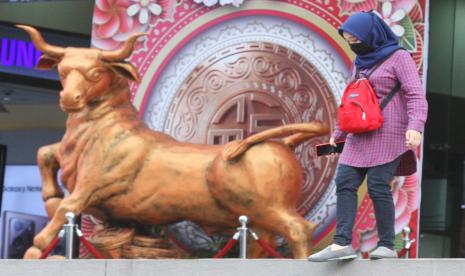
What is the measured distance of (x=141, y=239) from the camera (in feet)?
35.5

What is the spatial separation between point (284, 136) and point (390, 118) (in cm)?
336

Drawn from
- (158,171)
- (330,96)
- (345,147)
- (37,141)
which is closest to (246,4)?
(330,96)

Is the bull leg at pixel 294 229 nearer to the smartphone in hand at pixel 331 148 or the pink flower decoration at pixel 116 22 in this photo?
the pink flower decoration at pixel 116 22

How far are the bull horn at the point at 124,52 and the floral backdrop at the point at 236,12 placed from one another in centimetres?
88

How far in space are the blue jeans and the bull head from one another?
3751mm

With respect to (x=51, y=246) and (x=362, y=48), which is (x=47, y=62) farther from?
(x=362, y=48)

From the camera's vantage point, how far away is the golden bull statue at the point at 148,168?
33.4 ft

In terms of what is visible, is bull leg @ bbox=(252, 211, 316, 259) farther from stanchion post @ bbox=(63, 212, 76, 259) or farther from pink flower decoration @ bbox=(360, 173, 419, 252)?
stanchion post @ bbox=(63, 212, 76, 259)

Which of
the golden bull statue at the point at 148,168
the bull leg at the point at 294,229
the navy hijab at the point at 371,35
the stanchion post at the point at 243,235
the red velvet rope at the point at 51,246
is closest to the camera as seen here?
the navy hijab at the point at 371,35

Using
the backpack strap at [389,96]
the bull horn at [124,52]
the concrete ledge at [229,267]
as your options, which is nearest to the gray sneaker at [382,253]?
the concrete ledge at [229,267]

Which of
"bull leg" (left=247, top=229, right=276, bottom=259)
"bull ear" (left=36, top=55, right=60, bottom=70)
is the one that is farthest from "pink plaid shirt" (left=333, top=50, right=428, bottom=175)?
"bull ear" (left=36, top=55, right=60, bottom=70)

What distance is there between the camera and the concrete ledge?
275 inches

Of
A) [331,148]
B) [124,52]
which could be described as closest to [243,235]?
[124,52]

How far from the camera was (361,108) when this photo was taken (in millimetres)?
7020
